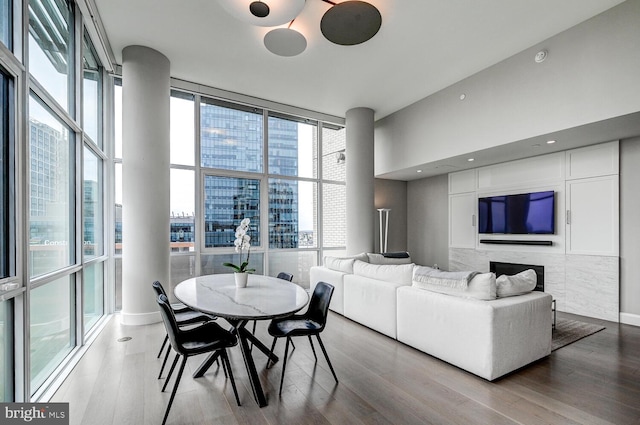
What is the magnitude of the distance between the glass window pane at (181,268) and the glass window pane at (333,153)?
308cm

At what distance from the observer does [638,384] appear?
2432 millimetres

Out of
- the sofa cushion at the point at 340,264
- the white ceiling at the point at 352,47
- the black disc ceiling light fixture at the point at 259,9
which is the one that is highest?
the white ceiling at the point at 352,47

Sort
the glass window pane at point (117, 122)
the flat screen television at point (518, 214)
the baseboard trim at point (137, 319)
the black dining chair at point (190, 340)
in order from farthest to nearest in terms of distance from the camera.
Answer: the flat screen television at point (518, 214)
the glass window pane at point (117, 122)
the baseboard trim at point (137, 319)
the black dining chair at point (190, 340)

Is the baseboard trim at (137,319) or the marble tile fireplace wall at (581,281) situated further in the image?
the marble tile fireplace wall at (581,281)

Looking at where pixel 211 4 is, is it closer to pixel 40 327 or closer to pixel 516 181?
pixel 40 327

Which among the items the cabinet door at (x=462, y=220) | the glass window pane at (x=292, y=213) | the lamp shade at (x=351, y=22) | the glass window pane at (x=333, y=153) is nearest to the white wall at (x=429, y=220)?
the cabinet door at (x=462, y=220)

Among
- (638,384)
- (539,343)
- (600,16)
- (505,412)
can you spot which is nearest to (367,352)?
(505,412)

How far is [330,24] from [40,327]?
3.78 metres

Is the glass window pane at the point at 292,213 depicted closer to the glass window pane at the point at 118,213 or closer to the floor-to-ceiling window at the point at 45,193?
the glass window pane at the point at 118,213

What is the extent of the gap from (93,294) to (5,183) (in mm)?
2528

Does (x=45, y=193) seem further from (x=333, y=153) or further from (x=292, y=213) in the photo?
(x=333, y=153)

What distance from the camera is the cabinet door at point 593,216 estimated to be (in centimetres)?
409

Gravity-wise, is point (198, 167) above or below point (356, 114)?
below

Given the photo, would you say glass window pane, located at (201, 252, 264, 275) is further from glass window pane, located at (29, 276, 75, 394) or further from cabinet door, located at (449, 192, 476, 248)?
cabinet door, located at (449, 192, 476, 248)
